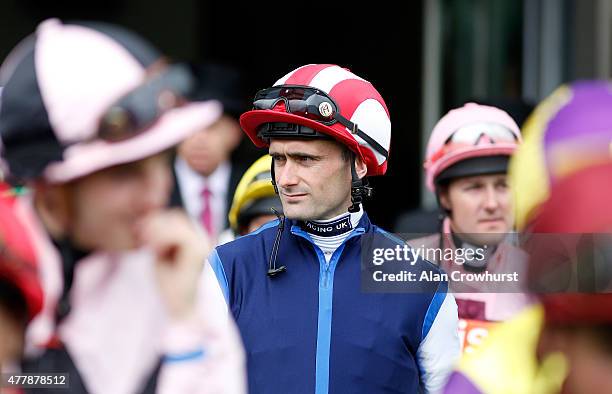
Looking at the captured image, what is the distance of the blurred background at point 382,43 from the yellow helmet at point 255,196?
12.8 ft

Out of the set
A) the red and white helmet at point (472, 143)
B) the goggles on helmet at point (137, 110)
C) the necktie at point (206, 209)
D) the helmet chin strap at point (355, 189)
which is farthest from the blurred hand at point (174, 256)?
the necktie at point (206, 209)

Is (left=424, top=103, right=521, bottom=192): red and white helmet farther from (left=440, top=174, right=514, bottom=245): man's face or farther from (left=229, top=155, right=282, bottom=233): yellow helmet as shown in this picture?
(left=229, top=155, right=282, bottom=233): yellow helmet

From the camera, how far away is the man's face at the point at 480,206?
13.7 feet

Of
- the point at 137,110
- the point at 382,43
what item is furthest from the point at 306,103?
the point at 382,43

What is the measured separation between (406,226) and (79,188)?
12.2ft

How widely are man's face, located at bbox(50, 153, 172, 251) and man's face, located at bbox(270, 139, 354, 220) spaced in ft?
4.85

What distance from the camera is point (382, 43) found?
9797 millimetres

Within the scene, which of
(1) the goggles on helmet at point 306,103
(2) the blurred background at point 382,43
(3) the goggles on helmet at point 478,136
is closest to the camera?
(1) the goggles on helmet at point 306,103

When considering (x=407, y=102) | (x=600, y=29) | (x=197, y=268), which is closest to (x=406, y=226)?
(x=600, y=29)

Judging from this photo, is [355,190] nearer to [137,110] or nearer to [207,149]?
[137,110]

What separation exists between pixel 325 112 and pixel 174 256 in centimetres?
152

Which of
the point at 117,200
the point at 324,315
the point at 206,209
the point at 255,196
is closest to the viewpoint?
the point at 117,200

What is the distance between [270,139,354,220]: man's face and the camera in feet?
10.8

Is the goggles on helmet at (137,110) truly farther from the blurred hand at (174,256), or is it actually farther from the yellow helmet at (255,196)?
the yellow helmet at (255,196)
